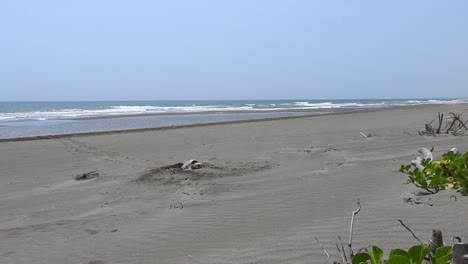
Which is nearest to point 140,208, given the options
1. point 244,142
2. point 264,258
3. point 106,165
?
point 264,258

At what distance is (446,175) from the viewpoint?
14.9 feet

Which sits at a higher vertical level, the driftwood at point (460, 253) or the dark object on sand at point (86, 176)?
the driftwood at point (460, 253)

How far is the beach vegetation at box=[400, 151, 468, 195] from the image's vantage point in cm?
418

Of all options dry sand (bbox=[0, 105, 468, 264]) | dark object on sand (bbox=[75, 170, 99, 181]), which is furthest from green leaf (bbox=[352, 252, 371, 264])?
dark object on sand (bbox=[75, 170, 99, 181])

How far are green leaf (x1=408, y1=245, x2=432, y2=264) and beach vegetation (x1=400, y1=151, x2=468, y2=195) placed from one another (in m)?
2.66

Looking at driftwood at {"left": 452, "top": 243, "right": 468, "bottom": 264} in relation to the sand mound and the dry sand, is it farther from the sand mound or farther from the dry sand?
the sand mound

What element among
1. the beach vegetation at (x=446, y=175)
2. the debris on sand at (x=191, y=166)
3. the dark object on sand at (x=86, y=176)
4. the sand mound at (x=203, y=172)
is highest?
the beach vegetation at (x=446, y=175)

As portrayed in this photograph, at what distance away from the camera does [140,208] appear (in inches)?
212

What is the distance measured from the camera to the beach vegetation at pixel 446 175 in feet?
13.7

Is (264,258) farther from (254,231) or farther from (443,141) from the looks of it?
(443,141)

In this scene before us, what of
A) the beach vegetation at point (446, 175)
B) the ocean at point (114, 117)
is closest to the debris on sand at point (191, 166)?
the beach vegetation at point (446, 175)

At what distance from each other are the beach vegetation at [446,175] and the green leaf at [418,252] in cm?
266

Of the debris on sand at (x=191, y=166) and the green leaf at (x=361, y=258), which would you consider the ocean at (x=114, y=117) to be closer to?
the debris on sand at (x=191, y=166)

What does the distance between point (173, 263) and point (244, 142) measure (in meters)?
8.01
